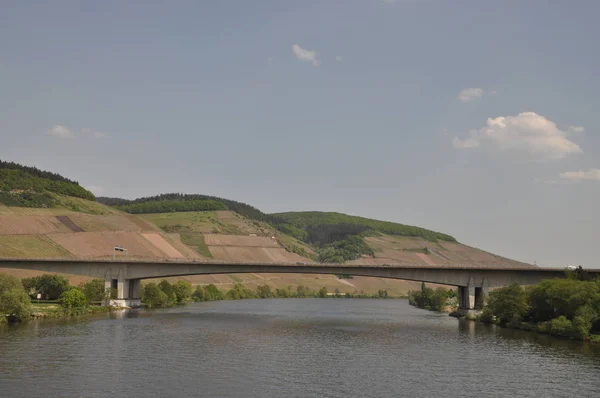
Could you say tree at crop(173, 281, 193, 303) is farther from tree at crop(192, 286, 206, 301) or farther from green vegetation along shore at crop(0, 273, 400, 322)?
tree at crop(192, 286, 206, 301)

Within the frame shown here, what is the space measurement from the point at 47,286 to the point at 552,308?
253 ft

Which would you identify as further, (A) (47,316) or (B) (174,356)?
(A) (47,316)

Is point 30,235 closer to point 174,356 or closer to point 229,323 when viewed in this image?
point 229,323

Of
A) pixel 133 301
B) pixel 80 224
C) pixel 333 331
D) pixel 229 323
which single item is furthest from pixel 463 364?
pixel 80 224

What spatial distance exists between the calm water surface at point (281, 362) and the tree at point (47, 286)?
105 feet

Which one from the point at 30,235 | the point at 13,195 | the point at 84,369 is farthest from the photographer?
the point at 13,195

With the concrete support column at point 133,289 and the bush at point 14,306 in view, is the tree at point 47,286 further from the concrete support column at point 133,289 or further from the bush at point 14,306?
the bush at point 14,306

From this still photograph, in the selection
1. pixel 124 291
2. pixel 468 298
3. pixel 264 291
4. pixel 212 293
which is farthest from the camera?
pixel 264 291

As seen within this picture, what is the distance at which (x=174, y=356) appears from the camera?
51.6 meters

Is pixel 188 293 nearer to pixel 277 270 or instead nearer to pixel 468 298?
pixel 277 270

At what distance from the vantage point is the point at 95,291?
109 meters

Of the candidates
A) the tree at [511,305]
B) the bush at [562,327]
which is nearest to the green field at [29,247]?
the tree at [511,305]

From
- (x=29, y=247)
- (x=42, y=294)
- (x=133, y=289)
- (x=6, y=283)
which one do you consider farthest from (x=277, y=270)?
(x=29, y=247)

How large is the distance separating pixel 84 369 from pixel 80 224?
133189 millimetres
